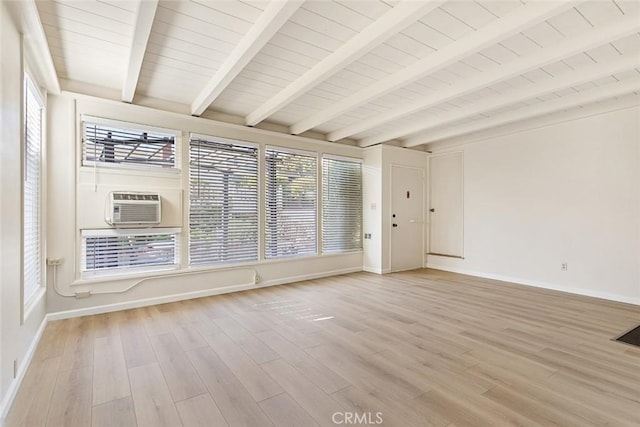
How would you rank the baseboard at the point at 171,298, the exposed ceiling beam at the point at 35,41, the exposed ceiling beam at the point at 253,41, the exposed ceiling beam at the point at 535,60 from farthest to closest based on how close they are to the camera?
the baseboard at the point at 171,298 < the exposed ceiling beam at the point at 535,60 < the exposed ceiling beam at the point at 253,41 < the exposed ceiling beam at the point at 35,41

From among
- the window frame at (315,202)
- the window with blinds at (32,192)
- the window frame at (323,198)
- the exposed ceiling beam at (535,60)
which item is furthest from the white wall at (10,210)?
the window frame at (323,198)

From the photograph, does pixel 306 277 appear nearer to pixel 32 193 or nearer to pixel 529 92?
pixel 32 193

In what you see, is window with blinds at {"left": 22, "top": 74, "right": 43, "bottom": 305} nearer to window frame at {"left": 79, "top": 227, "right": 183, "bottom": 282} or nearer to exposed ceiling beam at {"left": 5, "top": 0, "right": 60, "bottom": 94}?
exposed ceiling beam at {"left": 5, "top": 0, "right": 60, "bottom": 94}

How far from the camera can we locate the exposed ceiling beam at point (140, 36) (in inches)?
80.4

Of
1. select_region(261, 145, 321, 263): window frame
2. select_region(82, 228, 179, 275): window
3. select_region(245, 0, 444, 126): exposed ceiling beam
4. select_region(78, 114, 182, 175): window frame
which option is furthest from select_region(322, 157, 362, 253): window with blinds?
select_region(82, 228, 179, 275): window

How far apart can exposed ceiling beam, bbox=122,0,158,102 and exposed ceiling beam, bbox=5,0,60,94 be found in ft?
1.87

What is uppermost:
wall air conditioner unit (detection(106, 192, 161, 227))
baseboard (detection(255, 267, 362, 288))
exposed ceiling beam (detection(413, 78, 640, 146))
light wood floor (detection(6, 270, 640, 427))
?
exposed ceiling beam (detection(413, 78, 640, 146))

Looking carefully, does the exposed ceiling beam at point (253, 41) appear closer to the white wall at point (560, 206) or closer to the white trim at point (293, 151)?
the white trim at point (293, 151)

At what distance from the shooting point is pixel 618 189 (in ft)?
13.4

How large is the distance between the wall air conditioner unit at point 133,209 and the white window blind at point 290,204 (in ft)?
5.30

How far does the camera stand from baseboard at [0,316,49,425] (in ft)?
5.75

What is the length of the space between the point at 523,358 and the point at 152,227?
4098 millimetres

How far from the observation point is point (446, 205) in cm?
616

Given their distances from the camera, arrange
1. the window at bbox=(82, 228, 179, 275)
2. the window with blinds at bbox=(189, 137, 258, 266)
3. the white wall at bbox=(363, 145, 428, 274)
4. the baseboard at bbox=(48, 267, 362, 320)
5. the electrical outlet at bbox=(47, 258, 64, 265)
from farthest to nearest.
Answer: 1. the white wall at bbox=(363, 145, 428, 274)
2. the window with blinds at bbox=(189, 137, 258, 266)
3. the window at bbox=(82, 228, 179, 275)
4. the baseboard at bbox=(48, 267, 362, 320)
5. the electrical outlet at bbox=(47, 258, 64, 265)
